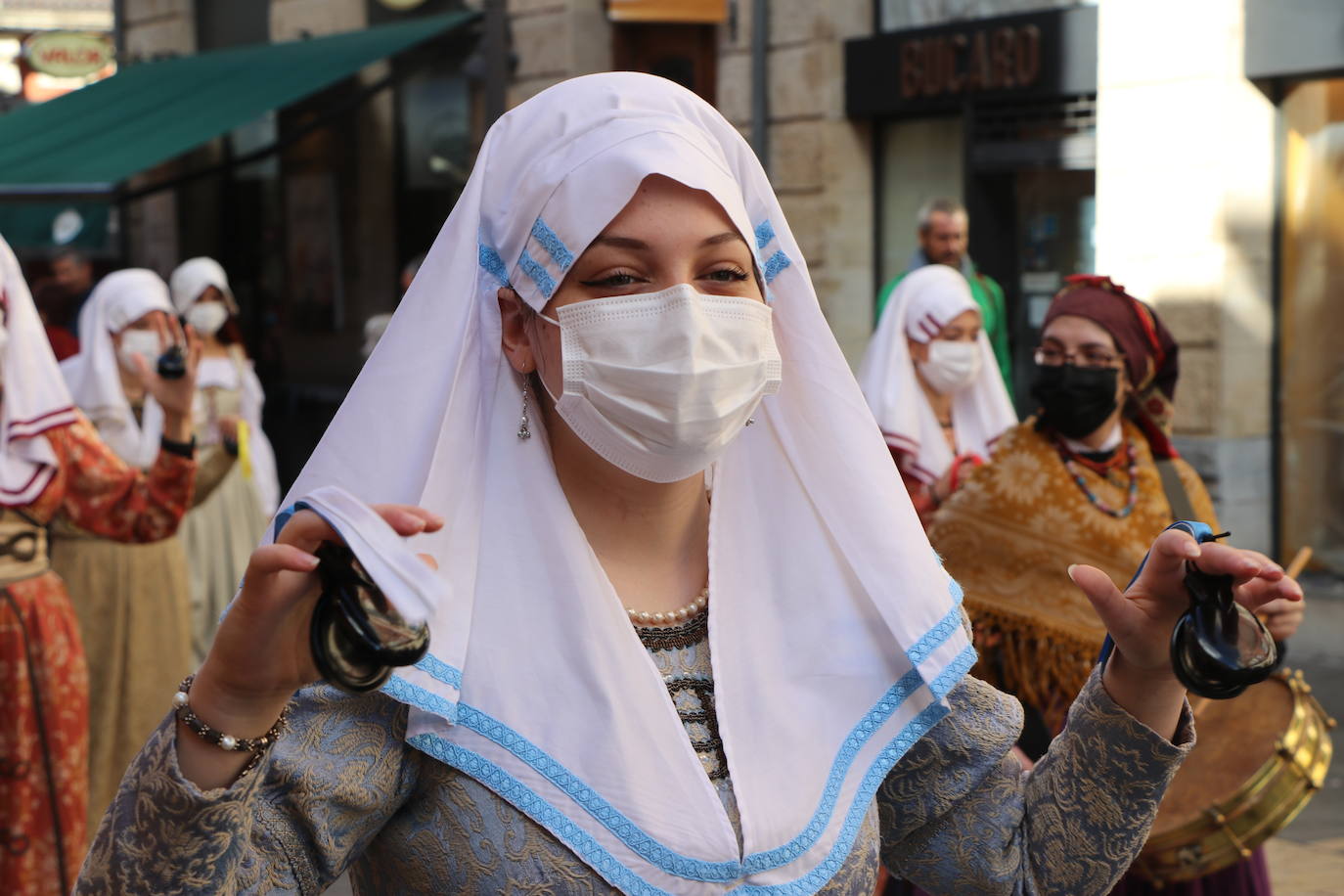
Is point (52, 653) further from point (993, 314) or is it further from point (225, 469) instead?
point (993, 314)

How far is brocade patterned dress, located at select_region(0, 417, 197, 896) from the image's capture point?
4.79 metres

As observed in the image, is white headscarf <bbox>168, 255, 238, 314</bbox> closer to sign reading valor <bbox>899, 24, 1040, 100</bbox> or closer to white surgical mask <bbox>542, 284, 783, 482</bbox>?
sign reading valor <bbox>899, 24, 1040, 100</bbox>

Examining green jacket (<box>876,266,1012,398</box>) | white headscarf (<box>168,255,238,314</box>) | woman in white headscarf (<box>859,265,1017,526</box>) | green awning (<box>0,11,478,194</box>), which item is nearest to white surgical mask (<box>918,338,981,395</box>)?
woman in white headscarf (<box>859,265,1017,526</box>)

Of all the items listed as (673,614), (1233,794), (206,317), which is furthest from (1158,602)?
(206,317)

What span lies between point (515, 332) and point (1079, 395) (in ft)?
8.70

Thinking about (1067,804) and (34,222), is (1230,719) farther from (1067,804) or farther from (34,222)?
(34,222)

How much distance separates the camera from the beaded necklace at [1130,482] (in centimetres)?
441

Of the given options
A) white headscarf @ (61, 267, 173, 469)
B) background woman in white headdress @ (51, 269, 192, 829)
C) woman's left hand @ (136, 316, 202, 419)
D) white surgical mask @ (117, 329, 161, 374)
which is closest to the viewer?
woman's left hand @ (136, 316, 202, 419)

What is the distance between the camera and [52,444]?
484 centimetres

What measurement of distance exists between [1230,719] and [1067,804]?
1949mm

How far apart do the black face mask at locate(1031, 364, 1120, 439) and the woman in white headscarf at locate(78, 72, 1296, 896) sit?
7.79 ft

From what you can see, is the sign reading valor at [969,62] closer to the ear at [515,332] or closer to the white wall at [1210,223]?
the white wall at [1210,223]

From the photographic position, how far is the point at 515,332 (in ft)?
7.00

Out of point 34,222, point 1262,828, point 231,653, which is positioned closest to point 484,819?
point 231,653
